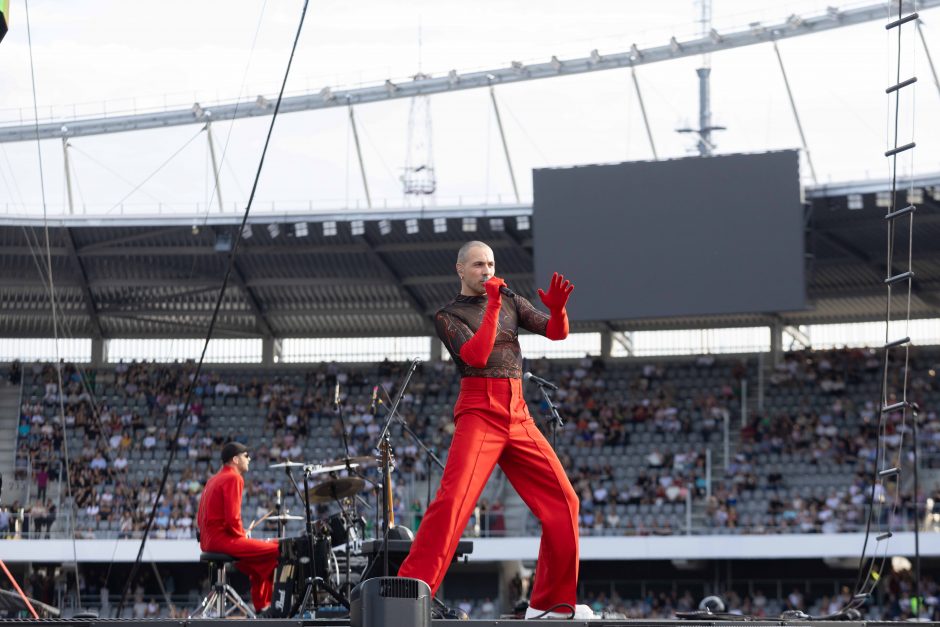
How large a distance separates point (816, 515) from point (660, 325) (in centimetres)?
801

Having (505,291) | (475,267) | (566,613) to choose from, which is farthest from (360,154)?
(566,613)

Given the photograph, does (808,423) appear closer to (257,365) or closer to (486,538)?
(486,538)

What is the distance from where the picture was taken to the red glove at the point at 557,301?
602cm

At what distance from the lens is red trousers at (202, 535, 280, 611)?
10.1 meters

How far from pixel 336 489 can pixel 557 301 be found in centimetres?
445

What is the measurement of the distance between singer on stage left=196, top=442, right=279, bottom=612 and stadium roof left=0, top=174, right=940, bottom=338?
14.9 m

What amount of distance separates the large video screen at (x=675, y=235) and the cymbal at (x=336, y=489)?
13485mm

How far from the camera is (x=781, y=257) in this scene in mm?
22672

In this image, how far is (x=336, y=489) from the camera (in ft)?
33.1

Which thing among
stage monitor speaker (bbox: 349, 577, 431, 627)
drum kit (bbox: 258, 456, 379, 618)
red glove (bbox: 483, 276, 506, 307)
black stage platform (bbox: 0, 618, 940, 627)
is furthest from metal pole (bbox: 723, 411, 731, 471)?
stage monitor speaker (bbox: 349, 577, 431, 627)

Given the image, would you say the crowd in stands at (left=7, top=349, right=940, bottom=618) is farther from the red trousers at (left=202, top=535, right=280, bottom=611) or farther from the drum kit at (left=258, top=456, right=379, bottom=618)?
the drum kit at (left=258, top=456, right=379, bottom=618)

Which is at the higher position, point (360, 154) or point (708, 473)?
point (360, 154)

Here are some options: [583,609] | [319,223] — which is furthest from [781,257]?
[583,609]

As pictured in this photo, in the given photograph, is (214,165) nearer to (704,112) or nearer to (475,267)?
(704,112)
